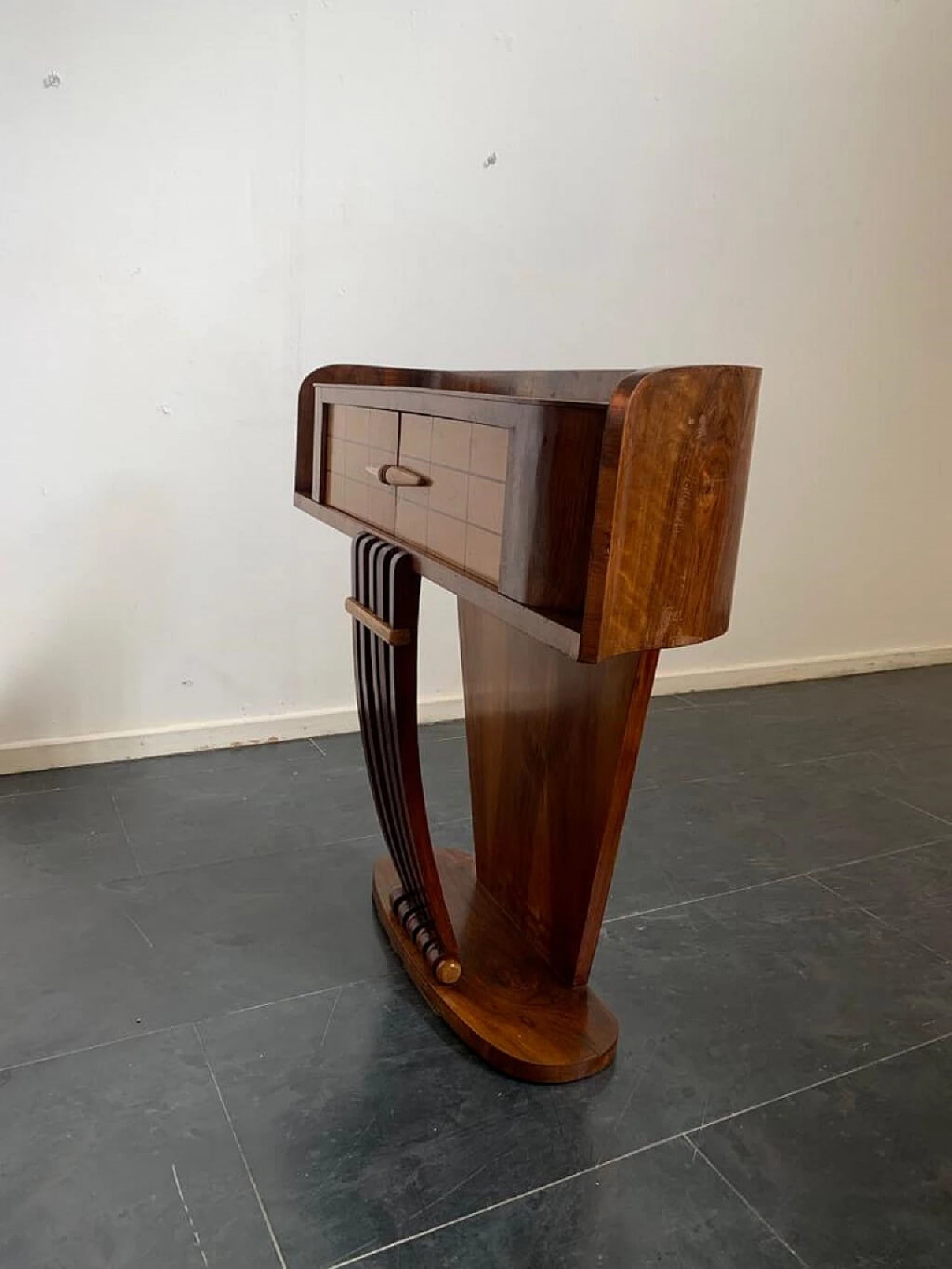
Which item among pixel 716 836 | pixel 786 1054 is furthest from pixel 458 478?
pixel 716 836

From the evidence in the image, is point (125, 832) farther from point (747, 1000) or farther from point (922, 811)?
point (922, 811)

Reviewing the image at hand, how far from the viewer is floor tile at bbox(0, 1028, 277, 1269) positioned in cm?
109

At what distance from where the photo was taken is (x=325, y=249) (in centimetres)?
241

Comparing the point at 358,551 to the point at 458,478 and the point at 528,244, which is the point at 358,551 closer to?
the point at 458,478

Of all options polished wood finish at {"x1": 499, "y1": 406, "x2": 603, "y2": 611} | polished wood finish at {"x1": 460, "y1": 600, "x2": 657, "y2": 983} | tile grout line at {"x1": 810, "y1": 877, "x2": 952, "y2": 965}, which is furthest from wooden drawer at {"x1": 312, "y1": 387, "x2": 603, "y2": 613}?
tile grout line at {"x1": 810, "y1": 877, "x2": 952, "y2": 965}

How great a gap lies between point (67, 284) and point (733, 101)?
6.18 feet

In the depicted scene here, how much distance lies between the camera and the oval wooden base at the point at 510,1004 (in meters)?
1.39

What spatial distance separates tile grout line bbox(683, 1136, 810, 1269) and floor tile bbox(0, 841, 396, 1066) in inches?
22.4

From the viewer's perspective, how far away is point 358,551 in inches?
59.1

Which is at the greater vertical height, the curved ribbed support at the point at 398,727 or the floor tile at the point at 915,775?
the curved ribbed support at the point at 398,727

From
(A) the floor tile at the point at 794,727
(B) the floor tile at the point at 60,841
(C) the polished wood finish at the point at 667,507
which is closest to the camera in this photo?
(C) the polished wood finish at the point at 667,507

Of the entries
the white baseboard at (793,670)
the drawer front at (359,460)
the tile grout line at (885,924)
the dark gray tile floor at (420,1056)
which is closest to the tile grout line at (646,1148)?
the dark gray tile floor at (420,1056)

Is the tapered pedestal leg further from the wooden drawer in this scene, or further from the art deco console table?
the wooden drawer

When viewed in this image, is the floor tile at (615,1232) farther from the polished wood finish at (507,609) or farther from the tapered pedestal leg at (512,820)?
the polished wood finish at (507,609)
